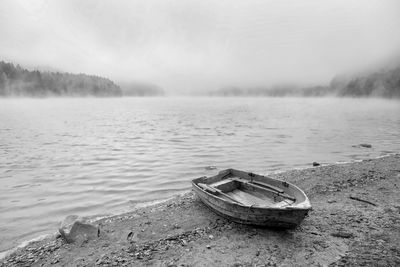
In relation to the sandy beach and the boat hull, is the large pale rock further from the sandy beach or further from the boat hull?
the boat hull

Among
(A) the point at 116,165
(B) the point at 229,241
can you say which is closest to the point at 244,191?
(B) the point at 229,241

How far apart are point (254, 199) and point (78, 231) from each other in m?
7.12

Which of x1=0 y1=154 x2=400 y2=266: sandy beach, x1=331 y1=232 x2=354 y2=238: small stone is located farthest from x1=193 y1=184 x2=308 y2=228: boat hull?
x1=331 y1=232 x2=354 y2=238: small stone

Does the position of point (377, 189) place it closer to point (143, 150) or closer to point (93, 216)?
point (93, 216)

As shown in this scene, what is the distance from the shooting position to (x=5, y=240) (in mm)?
9336

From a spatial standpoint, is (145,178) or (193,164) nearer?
(145,178)

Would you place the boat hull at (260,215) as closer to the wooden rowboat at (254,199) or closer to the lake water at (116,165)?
the wooden rowboat at (254,199)

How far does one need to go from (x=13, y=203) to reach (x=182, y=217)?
9249 mm

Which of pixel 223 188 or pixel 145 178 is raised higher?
pixel 223 188

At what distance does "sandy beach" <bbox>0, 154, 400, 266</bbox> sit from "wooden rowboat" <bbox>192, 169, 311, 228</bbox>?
2.03ft

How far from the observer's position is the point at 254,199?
35.4 ft

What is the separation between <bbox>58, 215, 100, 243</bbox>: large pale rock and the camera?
8555mm

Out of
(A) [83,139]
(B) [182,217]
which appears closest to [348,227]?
(B) [182,217]

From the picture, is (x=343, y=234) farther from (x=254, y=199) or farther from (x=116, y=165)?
(x=116, y=165)
